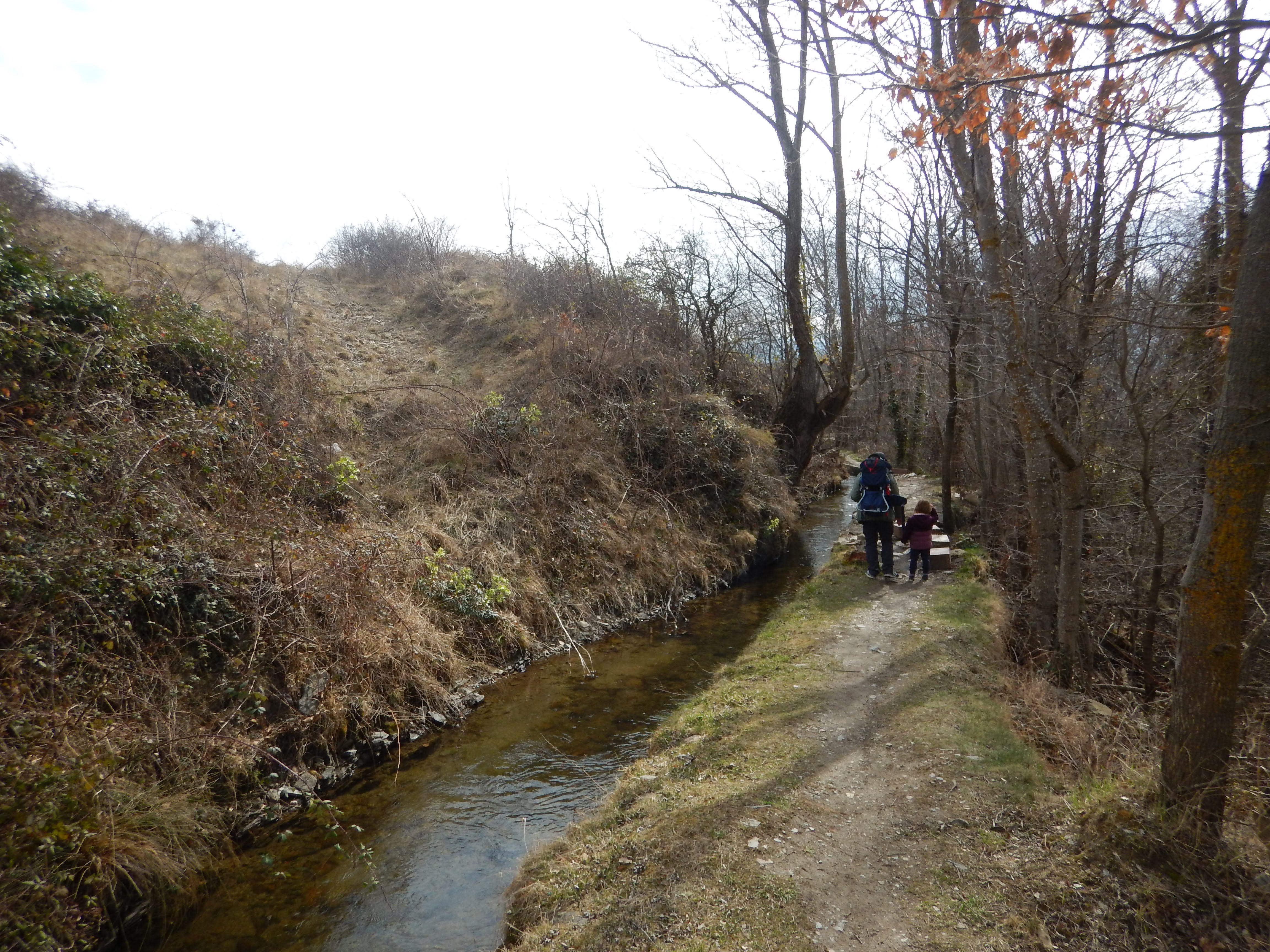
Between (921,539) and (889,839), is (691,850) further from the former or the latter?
(921,539)

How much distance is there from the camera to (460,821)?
573 cm

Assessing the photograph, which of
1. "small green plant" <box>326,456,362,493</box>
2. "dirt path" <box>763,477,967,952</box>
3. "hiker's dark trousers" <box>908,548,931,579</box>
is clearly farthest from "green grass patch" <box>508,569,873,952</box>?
"small green plant" <box>326,456,362,493</box>

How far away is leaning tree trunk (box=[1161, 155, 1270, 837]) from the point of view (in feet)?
10.4

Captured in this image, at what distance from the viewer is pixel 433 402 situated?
1352 centimetres

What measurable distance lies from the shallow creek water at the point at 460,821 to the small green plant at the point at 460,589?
970 millimetres

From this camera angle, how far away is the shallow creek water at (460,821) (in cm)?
454

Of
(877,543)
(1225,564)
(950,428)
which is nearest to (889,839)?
(1225,564)

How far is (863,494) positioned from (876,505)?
244 mm

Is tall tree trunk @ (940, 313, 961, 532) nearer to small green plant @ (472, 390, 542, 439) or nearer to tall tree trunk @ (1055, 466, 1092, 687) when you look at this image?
tall tree trunk @ (1055, 466, 1092, 687)

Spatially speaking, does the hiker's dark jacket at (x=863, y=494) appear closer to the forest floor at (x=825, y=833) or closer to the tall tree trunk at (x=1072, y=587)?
the tall tree trunk at (x=1072, y=587)

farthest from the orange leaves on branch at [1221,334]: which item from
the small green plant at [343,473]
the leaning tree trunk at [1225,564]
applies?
the small green plant at [343,473]

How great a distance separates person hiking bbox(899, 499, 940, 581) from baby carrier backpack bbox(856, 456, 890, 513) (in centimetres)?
66

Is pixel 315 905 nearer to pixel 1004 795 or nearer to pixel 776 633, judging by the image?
pixel 1004 795

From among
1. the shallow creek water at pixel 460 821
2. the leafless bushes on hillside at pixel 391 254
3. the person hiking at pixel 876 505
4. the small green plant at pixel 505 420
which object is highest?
the leafless bushes on hillside at pixel 391 254
